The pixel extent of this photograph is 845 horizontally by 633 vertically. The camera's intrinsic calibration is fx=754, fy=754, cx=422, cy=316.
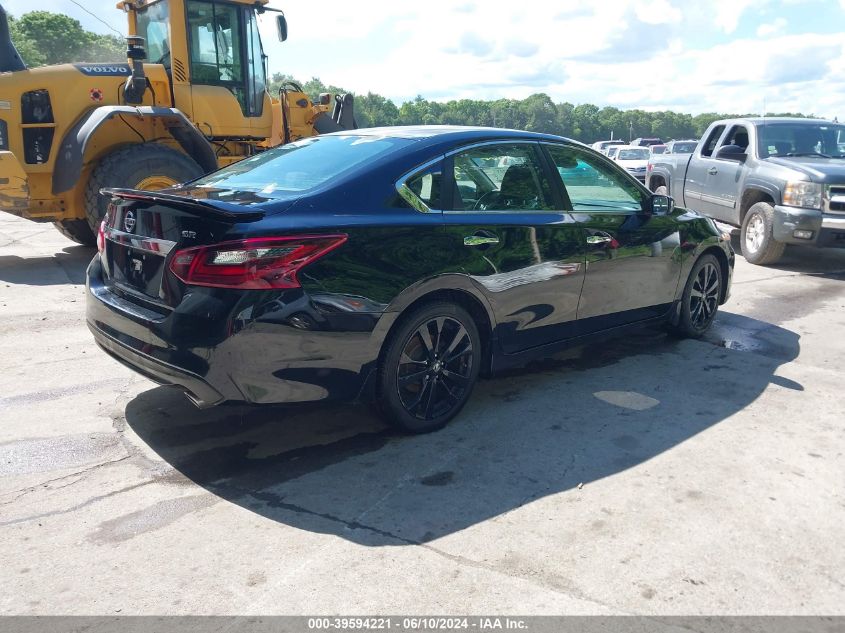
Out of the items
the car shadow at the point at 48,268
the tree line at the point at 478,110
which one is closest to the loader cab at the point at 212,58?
the car shadow at the point at 48,268

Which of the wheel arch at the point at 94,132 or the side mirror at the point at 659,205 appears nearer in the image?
the side mirror at the point at 659,205

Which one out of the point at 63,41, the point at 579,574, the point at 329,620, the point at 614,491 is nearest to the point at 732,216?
the point at 614,491

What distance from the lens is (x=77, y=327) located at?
615cm

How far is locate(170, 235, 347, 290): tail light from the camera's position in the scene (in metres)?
3.40

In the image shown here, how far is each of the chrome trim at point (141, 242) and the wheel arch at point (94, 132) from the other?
4633 millimetres

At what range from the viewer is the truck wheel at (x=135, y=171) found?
27.0 ft

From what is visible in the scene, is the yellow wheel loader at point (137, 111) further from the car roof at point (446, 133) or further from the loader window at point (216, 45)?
the car roof at point (446, 133)

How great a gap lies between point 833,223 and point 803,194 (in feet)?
1.67

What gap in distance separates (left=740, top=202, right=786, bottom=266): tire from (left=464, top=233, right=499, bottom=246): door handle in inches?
265

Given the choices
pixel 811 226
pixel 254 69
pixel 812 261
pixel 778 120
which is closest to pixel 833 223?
pixel 811 226

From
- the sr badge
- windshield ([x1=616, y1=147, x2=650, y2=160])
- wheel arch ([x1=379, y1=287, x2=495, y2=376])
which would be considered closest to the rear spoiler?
the sr badge

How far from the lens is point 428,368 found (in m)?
4.12

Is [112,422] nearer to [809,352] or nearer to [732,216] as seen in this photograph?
[809,352]

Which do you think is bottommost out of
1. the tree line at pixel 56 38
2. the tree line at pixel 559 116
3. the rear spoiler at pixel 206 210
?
the rear spoiler at pixel 206 210
